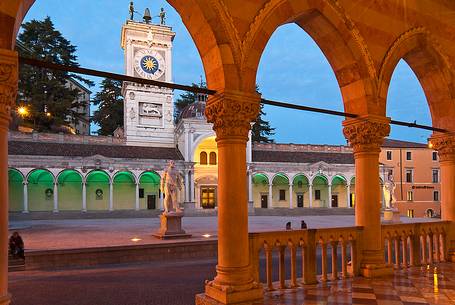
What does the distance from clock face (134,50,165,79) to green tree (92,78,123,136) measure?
44.1 ft

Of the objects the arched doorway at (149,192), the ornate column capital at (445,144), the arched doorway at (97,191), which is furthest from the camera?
the arched doorway at (149,192)

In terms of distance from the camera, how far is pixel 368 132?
6848 mm

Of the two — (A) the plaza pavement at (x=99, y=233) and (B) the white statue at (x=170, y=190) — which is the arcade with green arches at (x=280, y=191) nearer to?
(A) the plaza pavement at (x=99, y=233)

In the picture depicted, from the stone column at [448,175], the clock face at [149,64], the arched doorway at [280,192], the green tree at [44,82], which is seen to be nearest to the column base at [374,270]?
the stone column at [448,175]

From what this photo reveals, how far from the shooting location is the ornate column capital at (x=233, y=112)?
5.20m

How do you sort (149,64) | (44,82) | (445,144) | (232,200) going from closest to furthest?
1. (232,200)
2. (445,144)
3. (149,64)
4. (44,82)

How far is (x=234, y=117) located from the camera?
17.2 ft

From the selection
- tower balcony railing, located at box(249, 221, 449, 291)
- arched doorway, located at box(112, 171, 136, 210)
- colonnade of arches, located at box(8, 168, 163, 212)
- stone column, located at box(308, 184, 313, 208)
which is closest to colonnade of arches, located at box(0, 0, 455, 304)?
tower balcony railing, located at box(249, 221, 449, 291)

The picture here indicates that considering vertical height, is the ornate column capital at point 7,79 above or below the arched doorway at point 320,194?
above

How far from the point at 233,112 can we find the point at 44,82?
42269mm

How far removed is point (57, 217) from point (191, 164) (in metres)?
12.8

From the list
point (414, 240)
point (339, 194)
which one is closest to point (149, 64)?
point (339, 194)

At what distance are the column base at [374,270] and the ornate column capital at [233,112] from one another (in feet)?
11.0

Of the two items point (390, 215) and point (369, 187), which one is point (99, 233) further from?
point (390, 215)
